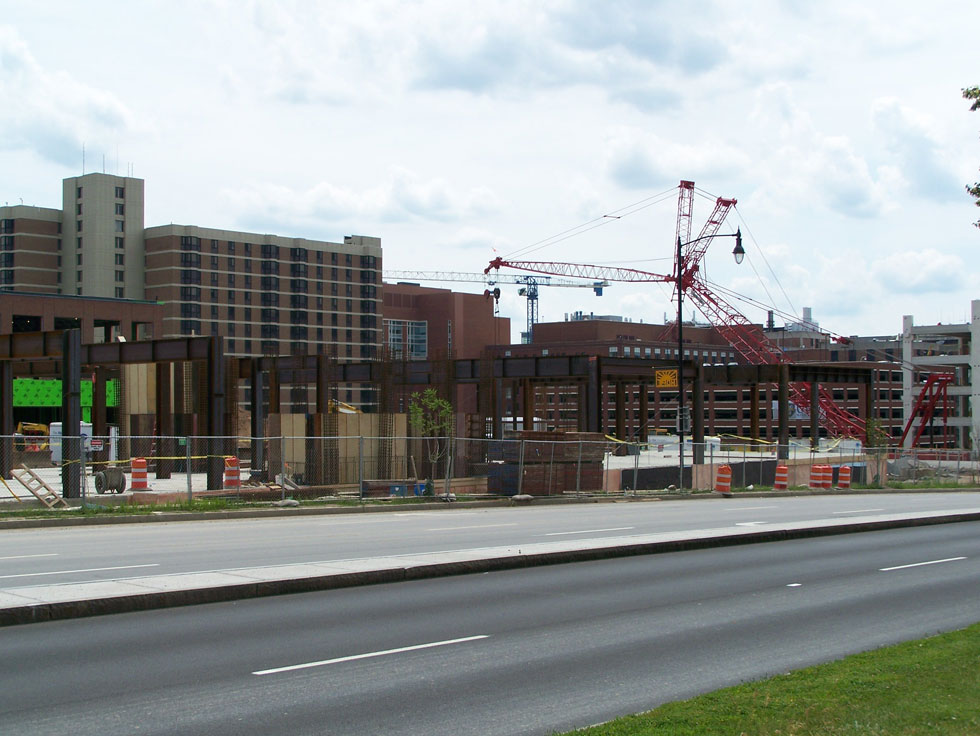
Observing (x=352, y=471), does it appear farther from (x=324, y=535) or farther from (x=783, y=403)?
(x=783, y=403)

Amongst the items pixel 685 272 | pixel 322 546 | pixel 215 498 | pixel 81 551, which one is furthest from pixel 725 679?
pixel 685 272

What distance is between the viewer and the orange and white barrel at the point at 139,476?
32.5 m

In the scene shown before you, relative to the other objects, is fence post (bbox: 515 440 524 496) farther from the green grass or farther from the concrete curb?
the green grass

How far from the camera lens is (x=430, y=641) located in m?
11.0

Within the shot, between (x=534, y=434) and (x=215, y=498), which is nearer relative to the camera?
(x=215, y=498)

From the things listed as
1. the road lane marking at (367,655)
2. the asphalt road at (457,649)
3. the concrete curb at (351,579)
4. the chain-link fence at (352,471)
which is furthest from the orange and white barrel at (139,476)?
the road lane marking at (367,655)

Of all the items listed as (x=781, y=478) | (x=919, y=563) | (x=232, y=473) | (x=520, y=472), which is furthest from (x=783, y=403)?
(x=919, y=563)

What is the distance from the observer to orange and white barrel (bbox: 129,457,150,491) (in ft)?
107

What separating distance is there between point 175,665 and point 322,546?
9.96 meters

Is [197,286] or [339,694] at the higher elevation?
[197,286]

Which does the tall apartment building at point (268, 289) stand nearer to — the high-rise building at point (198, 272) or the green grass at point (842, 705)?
the high-rise building at point (198, 272)

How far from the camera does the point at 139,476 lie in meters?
32.9

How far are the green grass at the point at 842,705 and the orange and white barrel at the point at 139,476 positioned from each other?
1055 inches

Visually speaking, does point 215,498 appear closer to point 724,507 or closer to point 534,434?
point 534,434
